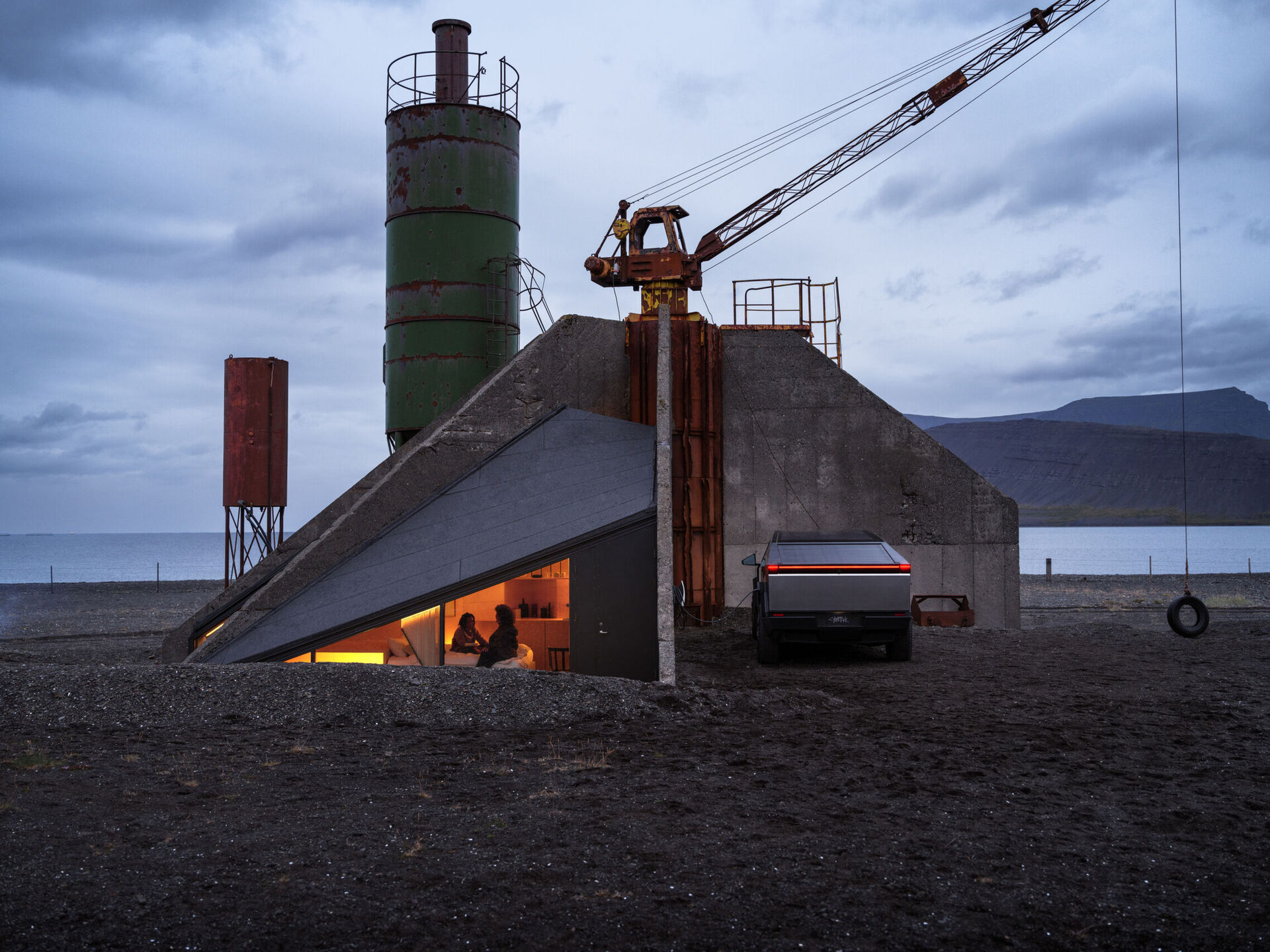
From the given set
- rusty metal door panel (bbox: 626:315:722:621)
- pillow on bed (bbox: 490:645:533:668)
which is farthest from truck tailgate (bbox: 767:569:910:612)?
rusty metal door panel (bbox: 626:315:722:621)

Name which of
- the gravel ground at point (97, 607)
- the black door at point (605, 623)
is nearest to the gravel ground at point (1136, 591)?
the black door at point (605, 623)

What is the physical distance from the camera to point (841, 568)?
13977mm

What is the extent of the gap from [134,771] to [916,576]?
54.2 ft

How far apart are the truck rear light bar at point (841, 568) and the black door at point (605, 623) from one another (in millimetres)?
2038

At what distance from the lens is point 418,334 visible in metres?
24.8

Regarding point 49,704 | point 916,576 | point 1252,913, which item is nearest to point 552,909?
point 1252,913

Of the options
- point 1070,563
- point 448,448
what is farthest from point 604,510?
point 1070,563

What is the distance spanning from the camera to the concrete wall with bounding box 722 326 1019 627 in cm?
2092

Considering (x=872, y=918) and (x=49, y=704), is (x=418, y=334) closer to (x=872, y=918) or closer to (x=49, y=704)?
(x=49, y=704)

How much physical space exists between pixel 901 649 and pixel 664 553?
14.2ft

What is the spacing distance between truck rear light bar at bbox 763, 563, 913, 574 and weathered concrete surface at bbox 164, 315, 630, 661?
6.58 m

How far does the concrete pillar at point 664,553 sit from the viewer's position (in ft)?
39.9

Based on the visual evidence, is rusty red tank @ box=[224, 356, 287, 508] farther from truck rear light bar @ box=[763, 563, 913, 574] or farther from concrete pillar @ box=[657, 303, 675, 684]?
truck rear light bar @ box=[763, 563, 913, 574]

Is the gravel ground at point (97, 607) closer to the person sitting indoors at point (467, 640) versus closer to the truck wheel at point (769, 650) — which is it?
the person sitting indoors at point (467, 640)
